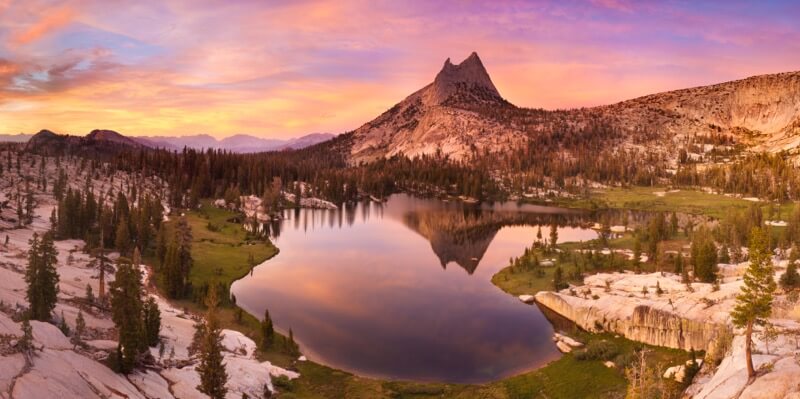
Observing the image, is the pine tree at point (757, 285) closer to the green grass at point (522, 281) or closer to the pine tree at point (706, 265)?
the pine tree at point (706, 265)

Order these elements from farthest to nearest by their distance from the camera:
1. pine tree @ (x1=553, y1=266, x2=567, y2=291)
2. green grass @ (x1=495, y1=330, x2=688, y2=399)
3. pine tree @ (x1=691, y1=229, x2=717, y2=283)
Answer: pine tree @ (x1=553, y1=266, x2=567, y2=291) → pine tree @ (x1=691, y1=229, x2=717, y2=283) → green grass @ (x1=495, y1=330, x2=688, y2=399)

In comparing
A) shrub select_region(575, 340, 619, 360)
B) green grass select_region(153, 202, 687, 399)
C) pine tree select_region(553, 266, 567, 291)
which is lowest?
green grass select_region(153, 202, 687, 399)

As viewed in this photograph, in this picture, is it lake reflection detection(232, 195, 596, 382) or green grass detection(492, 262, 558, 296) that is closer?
lake reflection detection(232, 195, 596, 382)

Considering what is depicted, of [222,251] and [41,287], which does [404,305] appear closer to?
[41,287]

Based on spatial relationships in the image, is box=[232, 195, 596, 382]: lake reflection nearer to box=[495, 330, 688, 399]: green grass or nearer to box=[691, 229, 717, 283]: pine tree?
box=[495, 330, 688, 399]: green grass

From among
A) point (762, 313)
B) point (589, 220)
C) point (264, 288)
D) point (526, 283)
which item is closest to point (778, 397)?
point (762, 313)

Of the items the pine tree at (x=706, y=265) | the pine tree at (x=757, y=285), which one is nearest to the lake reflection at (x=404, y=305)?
the pine tree at (x=706, y=265)

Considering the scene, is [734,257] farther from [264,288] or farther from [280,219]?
[280,219]

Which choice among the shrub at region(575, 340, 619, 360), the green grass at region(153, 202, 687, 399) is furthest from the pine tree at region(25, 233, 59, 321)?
the shrub at region(575, 340, 619, 360)
